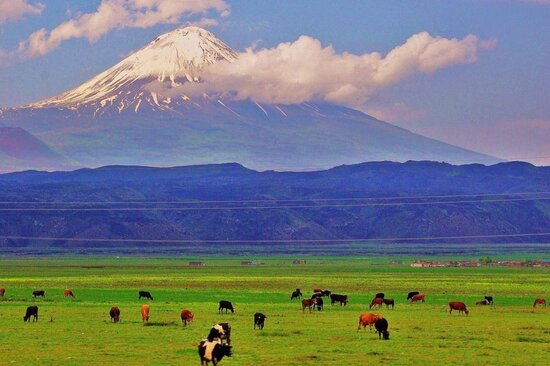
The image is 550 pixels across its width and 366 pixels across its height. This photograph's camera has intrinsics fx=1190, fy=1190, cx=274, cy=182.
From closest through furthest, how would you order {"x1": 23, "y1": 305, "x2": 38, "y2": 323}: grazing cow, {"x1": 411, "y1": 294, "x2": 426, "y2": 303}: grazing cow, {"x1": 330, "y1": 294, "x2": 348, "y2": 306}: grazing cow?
{"x1": 23, "y1": 305, "x2": 38, "y2": 323}: grazing cow → {"x1": 330, "y1": 294, "x2": 348, "y2": 306}: grazing cow → {"x1": 411, "y1": 294, "x2": 426, "y2": 303}: grazing cow

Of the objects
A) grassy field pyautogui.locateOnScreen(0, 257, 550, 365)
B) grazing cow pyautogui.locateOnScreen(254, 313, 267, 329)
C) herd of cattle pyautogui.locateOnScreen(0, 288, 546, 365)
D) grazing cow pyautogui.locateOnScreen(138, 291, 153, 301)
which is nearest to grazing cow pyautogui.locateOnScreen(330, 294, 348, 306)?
herd of cattle pyautogui.locateOnScreen(0, 288, 546, 365)

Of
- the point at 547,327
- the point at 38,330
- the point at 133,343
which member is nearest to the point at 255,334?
the point at 133,343

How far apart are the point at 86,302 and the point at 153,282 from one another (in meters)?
30.1

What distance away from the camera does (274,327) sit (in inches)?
2025

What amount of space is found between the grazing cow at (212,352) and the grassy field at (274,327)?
1.04m

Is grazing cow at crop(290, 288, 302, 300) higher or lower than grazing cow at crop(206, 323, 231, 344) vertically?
higher

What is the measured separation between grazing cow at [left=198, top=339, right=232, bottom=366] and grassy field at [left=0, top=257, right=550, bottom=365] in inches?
41.1

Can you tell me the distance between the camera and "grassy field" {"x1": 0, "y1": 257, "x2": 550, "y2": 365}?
4019 cm

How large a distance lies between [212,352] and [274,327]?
47.2 feet

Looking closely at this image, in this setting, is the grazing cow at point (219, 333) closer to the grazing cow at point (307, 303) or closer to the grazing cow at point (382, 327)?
the grazing cow at point (382, 327)

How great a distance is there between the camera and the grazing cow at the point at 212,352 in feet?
A: 122

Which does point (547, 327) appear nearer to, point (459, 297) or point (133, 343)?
point (133, 343)

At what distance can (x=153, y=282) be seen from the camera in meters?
99.3

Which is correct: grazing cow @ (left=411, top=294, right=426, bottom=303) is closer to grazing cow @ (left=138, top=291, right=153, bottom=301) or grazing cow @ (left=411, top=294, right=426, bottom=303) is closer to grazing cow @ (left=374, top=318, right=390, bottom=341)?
grazing cow @ (left=138, top=291, right=153, bottom=301)
